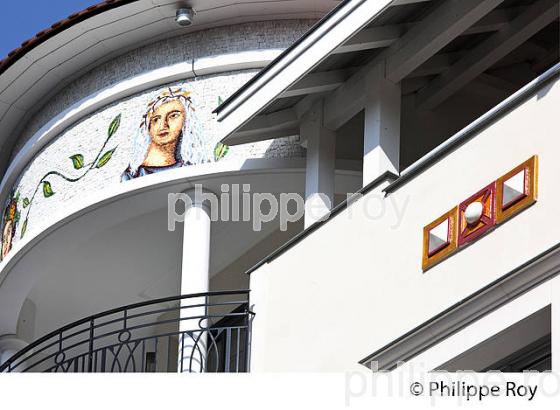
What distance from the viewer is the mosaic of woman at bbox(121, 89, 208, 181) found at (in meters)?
17.3

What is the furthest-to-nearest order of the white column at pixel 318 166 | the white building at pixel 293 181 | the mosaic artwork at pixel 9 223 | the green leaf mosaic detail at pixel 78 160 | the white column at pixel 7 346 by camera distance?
the white column at pixel 7 346 < the mosaic artwork at pixel 9 223 < the green leaf mosaic detail at pixel 78 160 < the white column at pixel 318 166 < the white building at pixel 293 181

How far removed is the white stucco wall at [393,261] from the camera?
11.8 metres

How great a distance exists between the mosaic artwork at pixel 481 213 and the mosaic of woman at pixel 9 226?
772 centimetres

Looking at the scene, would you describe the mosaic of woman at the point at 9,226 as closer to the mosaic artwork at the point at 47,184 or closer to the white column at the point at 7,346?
the mosaic artwork at the point at 47,184

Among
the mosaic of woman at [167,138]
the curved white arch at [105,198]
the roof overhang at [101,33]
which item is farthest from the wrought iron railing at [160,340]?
the roof overhang at [101,33]

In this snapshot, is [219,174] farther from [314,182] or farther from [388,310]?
[388,310]

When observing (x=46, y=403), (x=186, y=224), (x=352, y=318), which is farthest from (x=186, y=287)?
(x=46, y=403)

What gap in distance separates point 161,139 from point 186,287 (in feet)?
5.41

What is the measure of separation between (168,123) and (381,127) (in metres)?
3.73

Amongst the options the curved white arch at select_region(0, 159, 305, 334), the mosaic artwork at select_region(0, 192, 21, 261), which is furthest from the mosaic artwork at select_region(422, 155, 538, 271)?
the mosaic artwork at select_region(0, 192, 21, 261)

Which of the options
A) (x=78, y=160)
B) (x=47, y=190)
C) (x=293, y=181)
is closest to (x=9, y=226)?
(x=47, y=190)

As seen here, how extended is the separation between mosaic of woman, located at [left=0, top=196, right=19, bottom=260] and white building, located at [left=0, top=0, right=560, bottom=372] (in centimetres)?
4

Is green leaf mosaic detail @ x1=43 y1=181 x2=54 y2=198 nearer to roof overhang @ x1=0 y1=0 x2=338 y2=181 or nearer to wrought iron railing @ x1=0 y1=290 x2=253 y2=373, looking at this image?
roof overhang @ x1=0 y1=0 x2=338 y2=181

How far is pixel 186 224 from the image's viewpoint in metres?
17.3
